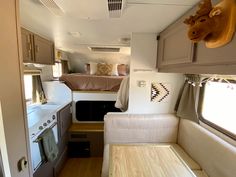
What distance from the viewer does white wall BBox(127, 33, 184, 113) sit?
221 centimetres

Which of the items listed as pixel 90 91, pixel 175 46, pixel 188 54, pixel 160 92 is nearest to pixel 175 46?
pixel 175 46

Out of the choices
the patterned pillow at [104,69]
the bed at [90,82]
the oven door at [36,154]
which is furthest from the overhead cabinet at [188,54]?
the patterned pillow at [104,69]

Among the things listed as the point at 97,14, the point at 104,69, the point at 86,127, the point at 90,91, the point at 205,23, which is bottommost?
the point at 86,127

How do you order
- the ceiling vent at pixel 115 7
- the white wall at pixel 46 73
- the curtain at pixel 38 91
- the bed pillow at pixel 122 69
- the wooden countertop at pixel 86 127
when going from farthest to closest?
the bed pillow at pixel 122 69 < the white wall at pixel 46 73 < the wooden countertop at pixel 86 127 < the curtain at pixel 38 91 < the ceiling vent at pixel 115 7

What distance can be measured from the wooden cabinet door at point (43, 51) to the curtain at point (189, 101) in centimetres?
204

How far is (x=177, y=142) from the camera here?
→ 2297 millimetres

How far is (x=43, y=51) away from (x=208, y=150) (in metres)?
2.41

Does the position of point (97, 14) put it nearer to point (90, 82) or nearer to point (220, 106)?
point (220, 106)

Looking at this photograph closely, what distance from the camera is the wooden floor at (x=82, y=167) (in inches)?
95.7

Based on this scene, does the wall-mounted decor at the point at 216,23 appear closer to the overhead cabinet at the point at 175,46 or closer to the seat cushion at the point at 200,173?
the overhead cabinet at the point at 175,46

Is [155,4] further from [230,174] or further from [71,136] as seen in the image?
[71,136]

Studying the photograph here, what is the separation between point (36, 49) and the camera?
6.52 ft

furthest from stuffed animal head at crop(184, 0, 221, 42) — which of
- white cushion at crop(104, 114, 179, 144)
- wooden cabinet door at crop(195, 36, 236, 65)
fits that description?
white cushion at crop(104, 114, 179, 144)

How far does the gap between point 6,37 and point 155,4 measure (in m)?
1.01
